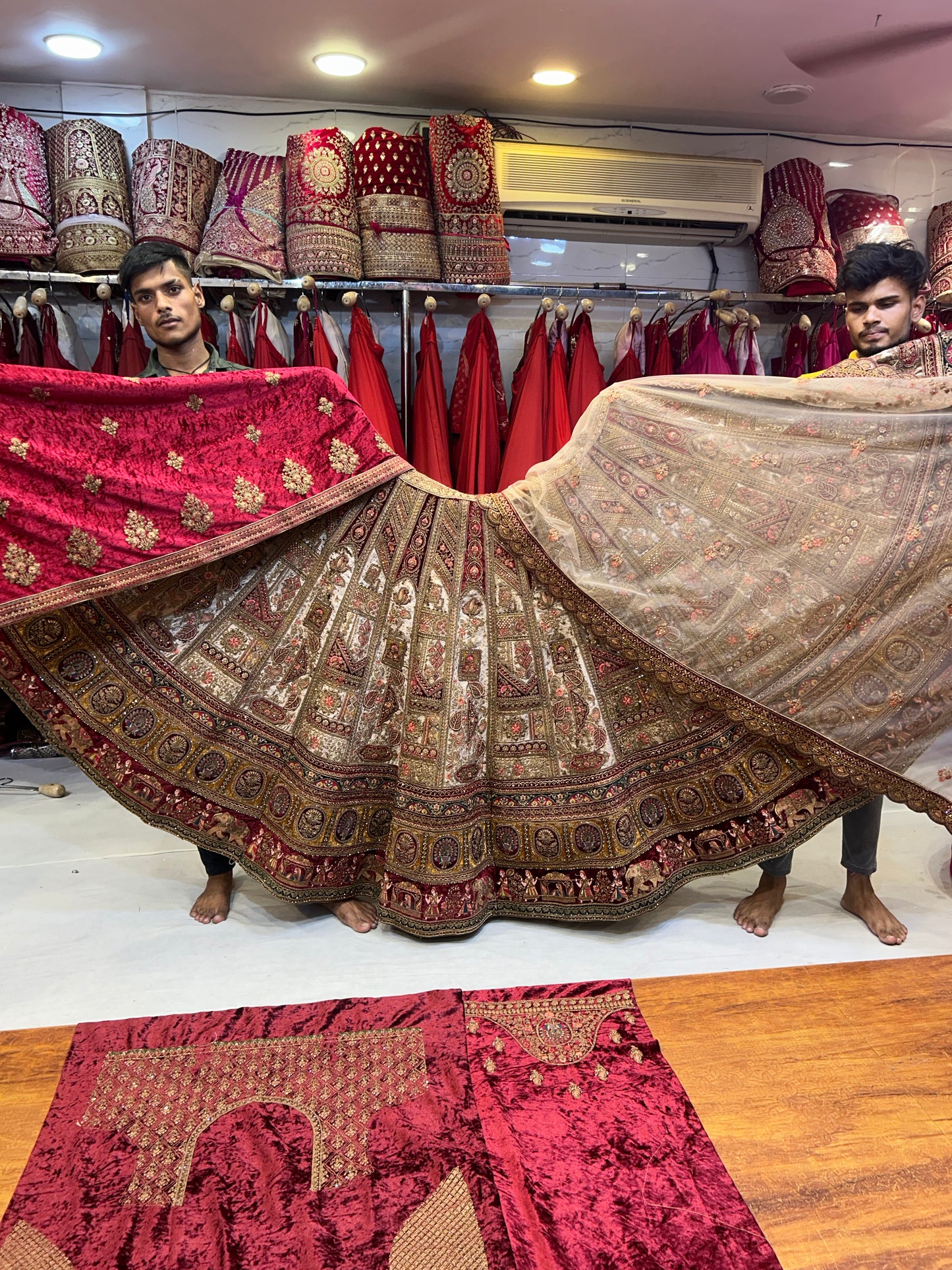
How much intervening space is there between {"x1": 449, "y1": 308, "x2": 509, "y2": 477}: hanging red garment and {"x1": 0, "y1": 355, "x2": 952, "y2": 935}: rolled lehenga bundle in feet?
4.16

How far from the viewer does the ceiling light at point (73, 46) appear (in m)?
2.86

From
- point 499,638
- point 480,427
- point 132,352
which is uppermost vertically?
point 132,352

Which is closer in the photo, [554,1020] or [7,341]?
[554,1020]

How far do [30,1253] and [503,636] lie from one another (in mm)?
1359

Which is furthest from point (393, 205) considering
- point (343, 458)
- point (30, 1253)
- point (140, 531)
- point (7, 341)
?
point (30, 1253)

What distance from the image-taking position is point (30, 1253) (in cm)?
125

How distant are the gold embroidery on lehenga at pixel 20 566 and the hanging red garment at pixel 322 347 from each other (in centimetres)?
161

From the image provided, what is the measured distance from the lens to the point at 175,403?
1893 millimetres

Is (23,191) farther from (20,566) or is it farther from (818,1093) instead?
(818,1093)

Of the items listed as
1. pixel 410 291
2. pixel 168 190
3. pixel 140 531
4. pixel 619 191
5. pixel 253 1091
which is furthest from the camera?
pixel 619 191

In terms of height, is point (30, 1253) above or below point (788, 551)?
below

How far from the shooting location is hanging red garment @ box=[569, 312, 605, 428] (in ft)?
10.7

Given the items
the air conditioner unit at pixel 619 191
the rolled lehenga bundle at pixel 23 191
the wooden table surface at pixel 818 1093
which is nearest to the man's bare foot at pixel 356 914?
the wooden table surface at pixel 818 1093

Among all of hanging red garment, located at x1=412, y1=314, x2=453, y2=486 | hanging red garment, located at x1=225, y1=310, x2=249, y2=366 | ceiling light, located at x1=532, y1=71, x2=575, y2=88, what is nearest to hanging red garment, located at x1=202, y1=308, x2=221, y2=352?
hanging red garment, located at x1=225, y1=310, x2=249, y2=366
